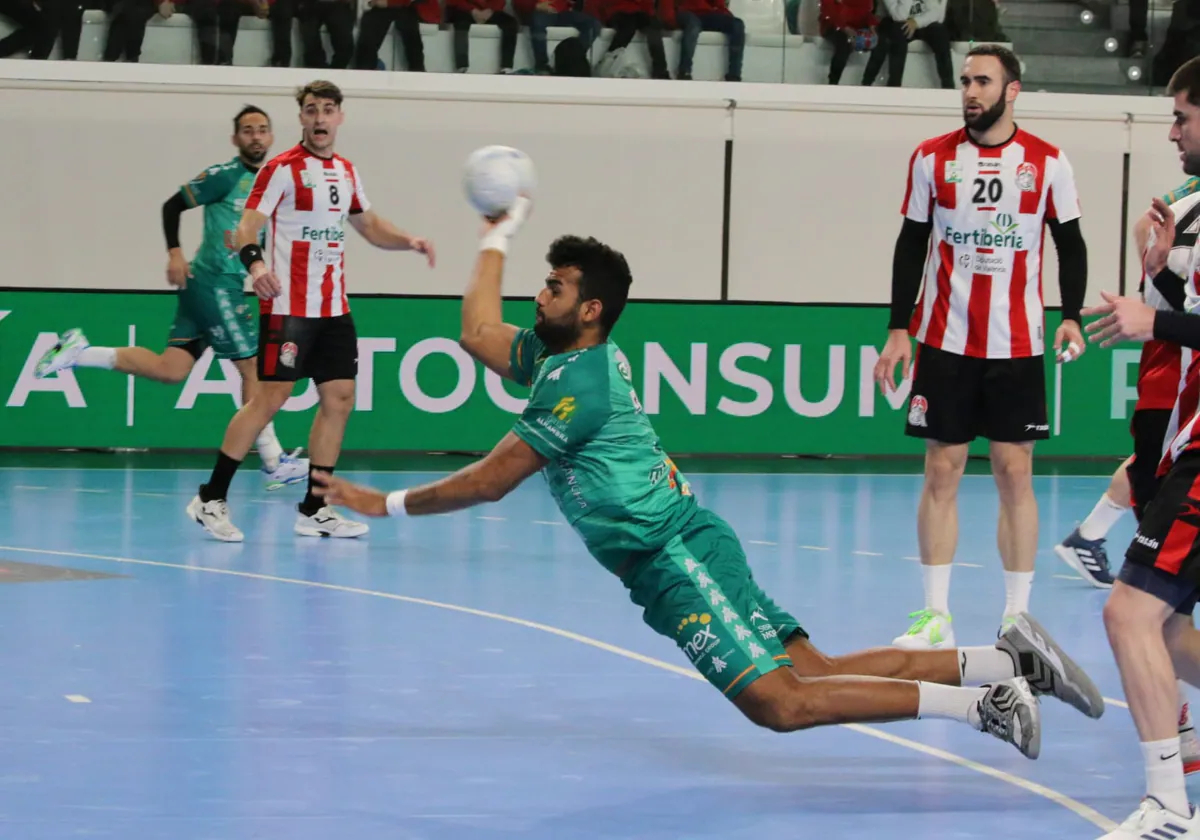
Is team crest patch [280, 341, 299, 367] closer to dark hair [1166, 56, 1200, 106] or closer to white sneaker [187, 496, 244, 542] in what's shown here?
white sneaker [187, 496, 244, 542]

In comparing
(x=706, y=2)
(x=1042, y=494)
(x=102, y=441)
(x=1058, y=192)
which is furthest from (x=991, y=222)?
(x=706, y=2)

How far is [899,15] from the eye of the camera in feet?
51.5

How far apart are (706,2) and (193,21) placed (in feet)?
14.4

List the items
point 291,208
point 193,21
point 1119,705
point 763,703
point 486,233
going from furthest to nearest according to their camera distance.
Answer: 1. point 193,21
2. point 291,208
3. point 1119,705
4. point 486,233
5. point 763,703

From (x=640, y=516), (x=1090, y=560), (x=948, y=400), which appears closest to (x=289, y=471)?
(x=1090, y=560)

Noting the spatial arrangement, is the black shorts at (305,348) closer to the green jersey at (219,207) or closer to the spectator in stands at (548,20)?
the green jersey at (219,207)

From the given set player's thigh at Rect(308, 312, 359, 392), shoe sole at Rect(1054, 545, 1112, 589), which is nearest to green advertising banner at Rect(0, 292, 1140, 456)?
player's thigh at Rect(308, 312, 359, 392)

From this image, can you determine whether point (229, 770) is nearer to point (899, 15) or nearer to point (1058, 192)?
point (1058, 192)

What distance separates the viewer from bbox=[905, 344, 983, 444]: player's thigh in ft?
22.5

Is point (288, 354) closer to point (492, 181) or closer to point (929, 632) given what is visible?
point (929, 632)

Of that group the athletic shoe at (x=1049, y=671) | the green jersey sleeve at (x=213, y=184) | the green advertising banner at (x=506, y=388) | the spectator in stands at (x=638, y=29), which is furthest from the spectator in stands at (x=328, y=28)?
the athletic shoe at (x=1049, y=671)

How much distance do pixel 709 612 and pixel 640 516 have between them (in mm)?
326

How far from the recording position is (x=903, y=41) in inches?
614

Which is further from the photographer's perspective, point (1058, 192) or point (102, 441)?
point (102, 441)
